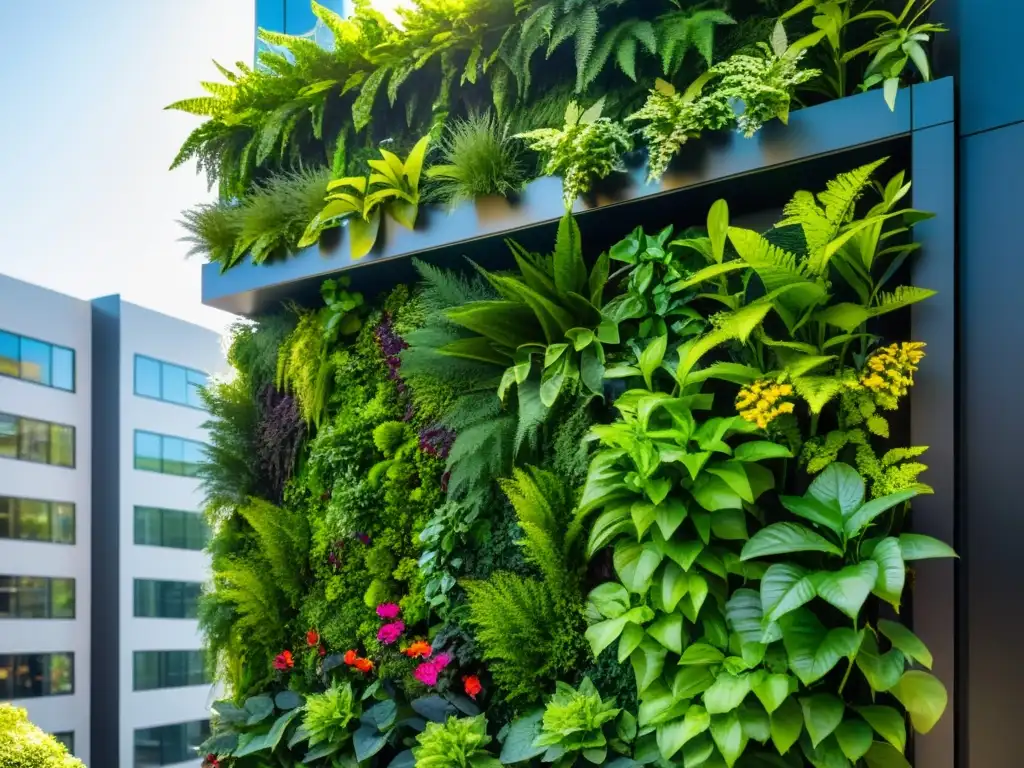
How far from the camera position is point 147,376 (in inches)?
671

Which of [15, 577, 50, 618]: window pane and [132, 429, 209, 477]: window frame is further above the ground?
[132, 429, 209, 477]: window frame

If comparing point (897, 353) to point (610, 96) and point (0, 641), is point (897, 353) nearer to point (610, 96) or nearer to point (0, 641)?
point (610, 96)

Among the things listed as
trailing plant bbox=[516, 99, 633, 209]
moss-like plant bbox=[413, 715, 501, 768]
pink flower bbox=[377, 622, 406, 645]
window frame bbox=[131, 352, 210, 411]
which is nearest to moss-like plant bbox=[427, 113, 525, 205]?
trailing plant bbox=[516, 99, 633, 209]

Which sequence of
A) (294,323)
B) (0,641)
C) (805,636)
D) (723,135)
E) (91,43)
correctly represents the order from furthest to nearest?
(0,641)
(91,43)
(294,323)
(723,135)
(805,636)

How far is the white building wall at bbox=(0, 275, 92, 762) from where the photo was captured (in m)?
14.0

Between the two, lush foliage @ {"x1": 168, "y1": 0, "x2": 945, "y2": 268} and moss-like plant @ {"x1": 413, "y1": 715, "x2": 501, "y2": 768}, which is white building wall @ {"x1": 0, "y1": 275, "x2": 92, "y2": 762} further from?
moss-like plant @ {"x1": 413, "y1": 715, "x2": 501, "y2": 768}

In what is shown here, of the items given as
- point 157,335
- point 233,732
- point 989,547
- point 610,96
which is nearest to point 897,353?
point 989,547

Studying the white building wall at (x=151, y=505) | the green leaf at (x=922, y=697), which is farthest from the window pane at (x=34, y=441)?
the green leaf at (x=922, y=697)

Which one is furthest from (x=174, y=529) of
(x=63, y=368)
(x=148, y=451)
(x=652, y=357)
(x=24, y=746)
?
(x=652, y=357)

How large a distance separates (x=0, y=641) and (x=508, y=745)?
553 inches

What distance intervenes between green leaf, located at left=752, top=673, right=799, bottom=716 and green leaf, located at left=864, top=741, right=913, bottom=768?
262 mm

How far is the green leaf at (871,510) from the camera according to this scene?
195 centimetres

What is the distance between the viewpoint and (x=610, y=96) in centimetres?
272

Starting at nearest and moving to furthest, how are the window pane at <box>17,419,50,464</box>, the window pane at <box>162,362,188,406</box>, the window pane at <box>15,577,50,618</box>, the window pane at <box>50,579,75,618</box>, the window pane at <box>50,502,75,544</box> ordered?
the window pane at <box>15,577,50,618</box> → the window pane at <box>17,419,50,464</box> → the window pane at <box>50,579,75,618</box> → the window pane at <box>50,502,75,544</box> → the window pane at <box>162,362,188,406</box>
